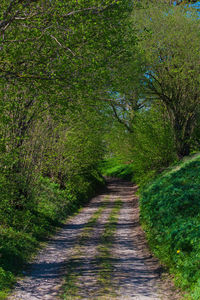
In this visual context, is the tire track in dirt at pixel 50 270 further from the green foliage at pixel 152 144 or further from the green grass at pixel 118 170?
the green grass at pixel 118 170

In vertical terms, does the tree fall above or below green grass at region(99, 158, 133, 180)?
above

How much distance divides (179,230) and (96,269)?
2930 mm

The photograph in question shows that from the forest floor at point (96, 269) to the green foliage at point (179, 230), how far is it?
42cm

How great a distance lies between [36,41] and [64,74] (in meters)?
1.54

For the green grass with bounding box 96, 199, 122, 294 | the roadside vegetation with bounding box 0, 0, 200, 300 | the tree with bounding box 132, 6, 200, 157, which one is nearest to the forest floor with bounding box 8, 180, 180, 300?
the green grass with bounding box 96, 199, 122, 294

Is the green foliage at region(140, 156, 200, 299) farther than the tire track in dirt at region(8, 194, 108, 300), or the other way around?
the green foliage at region(140, 156, 200, 299)

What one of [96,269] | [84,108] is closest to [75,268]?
[96,269]

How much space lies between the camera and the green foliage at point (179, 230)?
842 centimetres

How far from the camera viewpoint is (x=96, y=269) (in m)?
9.88

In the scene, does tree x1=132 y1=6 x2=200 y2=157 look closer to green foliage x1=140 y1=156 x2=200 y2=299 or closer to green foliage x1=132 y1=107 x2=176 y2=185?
green foliage x1=132 y1=107 x2=176 y2=185

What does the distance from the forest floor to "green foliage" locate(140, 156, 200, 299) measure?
42 cm

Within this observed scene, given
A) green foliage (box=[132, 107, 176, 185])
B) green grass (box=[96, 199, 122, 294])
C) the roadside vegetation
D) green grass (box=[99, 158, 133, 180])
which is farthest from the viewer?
green grass (box=[99, 158, 133, 180])

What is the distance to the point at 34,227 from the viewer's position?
46.7 feet

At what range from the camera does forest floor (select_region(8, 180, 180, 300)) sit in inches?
320
